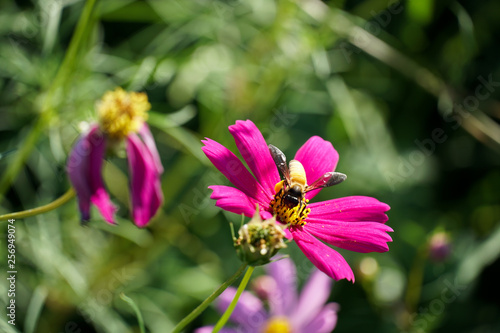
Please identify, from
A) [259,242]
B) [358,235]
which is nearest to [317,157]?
[358,235]

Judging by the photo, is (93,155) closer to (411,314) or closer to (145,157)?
(145,157)

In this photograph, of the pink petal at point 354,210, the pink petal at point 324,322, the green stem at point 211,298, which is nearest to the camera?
the green stem at point 211,298

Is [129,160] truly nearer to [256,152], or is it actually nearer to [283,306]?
[256,152]

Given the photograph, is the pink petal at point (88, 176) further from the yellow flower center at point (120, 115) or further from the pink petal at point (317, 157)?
the pink petal at point (317, 157)

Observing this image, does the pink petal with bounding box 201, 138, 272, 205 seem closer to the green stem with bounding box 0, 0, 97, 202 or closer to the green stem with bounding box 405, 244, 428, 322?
the green stem with bounding box 0, 0, 97, 202

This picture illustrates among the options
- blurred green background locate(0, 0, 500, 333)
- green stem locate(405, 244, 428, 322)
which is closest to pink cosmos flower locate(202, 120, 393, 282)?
blurred green background locate(0, 0, 500, 333)

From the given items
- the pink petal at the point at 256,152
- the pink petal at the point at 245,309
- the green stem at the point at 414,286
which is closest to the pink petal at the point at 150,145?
the pink petal at the point at 256,152
